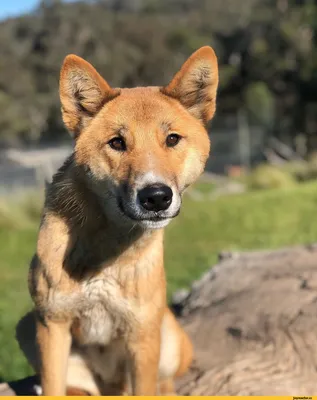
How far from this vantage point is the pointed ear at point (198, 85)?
3432mm

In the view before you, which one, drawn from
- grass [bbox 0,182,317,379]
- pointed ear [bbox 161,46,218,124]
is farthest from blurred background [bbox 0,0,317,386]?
pointed ear [bbox 161,46,218,124]

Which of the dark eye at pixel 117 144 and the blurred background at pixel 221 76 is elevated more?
the blurred background at pixel 221 76

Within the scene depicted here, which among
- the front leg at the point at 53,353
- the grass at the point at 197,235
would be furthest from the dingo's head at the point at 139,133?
the grass at the point at 197,235

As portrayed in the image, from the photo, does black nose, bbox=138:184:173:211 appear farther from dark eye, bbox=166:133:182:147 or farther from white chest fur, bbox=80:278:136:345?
white chest fur, bbox=80:278:136:345

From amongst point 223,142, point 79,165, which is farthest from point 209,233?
point 223,142

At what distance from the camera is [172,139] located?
11.1 feet

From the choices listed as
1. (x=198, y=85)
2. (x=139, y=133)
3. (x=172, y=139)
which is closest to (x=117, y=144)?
(x=139, y=133)

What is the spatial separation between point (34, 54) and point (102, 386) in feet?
140

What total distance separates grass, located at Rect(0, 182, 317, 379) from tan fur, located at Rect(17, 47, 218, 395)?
97.3 inches

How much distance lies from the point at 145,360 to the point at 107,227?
2.84 feet

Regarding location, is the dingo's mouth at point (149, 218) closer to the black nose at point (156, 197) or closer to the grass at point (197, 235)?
the black nose at point (156, 197)

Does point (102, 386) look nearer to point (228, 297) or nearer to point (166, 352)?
point (166, 352)

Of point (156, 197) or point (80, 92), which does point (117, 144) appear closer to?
point (80, 92)

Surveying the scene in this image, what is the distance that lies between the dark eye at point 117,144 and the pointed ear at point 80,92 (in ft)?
0.85
